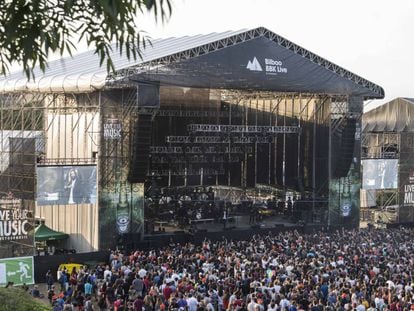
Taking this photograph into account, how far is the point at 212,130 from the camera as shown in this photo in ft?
90.7

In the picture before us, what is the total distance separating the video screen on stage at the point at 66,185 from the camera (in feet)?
69.4

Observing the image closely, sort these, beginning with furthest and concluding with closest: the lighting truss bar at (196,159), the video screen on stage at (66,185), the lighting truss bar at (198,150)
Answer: the lighting truss bar at (196,159) → the lighting truss bar at (198,150) → the video screen on stage at (66,185)

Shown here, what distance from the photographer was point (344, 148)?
1147 inches

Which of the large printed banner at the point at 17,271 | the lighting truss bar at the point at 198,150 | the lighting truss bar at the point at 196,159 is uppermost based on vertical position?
the lighting truss bar at the point at 198,150

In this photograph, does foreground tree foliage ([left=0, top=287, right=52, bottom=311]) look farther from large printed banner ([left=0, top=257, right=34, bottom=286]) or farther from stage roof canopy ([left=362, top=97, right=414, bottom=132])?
stage roof canopy ([left=362, top=97, right=414, bottom=132])

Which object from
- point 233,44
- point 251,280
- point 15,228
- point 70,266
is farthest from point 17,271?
point 233,44

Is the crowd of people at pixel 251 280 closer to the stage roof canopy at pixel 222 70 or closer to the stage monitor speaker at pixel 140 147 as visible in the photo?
the stage monitor speaker at pixel 140 147

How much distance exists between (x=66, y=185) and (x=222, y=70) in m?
7.31

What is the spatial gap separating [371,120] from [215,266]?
76.7ft

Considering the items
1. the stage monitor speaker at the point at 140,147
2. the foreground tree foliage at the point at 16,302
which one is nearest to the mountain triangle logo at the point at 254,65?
the stage monitor speaker at the point at 140,147

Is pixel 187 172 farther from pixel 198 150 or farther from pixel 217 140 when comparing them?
Answer: pixel 217 140

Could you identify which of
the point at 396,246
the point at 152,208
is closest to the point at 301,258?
the point at 396,246

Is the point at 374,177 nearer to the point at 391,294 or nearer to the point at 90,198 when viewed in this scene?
the point at 90,198

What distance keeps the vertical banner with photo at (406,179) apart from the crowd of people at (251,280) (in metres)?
9.95
